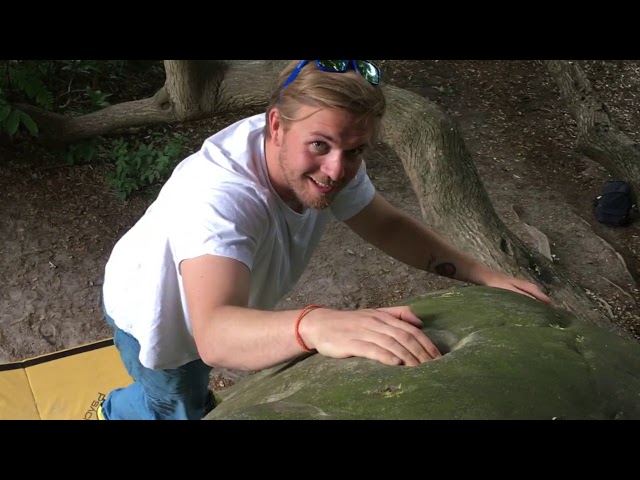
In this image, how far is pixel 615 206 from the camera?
5.63 m

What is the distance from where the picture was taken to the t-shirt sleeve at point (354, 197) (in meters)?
2.07

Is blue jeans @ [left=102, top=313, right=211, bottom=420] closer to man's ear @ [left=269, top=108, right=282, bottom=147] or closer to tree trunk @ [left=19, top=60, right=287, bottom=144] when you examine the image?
man's ear @ [left=269, top=108, right=282, bottom=147]

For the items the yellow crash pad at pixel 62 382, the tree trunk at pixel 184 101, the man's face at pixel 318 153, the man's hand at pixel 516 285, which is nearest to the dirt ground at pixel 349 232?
the tree trunk at pixel 184 101

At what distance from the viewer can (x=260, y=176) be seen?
169cm

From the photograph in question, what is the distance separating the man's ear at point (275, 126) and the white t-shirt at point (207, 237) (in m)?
0.05

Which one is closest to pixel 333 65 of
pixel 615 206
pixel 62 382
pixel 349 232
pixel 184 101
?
pixel 62 382

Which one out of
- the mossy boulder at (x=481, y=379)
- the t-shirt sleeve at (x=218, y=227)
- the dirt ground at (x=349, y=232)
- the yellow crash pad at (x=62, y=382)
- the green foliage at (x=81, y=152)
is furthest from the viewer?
the green foliage at (x=81, y=152)

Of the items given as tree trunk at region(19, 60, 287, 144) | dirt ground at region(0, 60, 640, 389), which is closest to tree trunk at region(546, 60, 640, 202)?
dirt ground at region(0, 60, 640, 389)

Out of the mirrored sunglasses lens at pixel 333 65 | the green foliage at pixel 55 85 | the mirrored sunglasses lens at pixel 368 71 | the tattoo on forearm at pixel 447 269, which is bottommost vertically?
the tattoo on forearm at pixel 447 269

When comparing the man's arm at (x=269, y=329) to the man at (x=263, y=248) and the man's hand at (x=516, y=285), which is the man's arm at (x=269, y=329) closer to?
the man at (x=263, y=248)

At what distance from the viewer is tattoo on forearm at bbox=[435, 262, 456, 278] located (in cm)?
214

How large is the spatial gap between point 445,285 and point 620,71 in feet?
15.8

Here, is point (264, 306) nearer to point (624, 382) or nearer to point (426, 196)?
point (624, 382)
